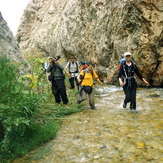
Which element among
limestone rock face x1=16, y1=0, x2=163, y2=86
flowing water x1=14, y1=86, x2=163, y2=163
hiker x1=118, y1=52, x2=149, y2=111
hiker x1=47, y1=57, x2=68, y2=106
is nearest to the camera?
flowing water x1=14, y1=86, x2=163, y2=163

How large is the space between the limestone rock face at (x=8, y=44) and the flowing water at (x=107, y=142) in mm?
3034

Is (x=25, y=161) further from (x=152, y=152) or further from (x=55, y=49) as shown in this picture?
(x=55, y=49)

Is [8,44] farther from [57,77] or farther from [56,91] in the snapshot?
[56,91]

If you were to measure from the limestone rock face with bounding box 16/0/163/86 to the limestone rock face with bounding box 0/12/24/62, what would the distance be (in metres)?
6.89

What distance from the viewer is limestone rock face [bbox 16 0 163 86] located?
936 centimetres

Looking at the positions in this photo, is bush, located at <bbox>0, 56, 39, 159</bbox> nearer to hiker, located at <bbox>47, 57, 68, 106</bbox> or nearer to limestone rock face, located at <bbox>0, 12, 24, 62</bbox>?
limestone rock face, located at <bbox>0, 12, 24, 62</bbox>

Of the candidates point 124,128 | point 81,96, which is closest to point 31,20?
point 81,96

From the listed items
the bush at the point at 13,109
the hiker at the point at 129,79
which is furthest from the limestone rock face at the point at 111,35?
the bush at the point at 13,109

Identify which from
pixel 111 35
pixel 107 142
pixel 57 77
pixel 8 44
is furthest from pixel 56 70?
pixel 111 35

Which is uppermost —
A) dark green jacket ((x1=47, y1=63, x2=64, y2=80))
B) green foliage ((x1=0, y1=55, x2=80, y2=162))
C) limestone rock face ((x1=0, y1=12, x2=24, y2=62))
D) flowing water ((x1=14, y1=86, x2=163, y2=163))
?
limestone rock face ((x1=0, y1=12, x2=24, y2=62))

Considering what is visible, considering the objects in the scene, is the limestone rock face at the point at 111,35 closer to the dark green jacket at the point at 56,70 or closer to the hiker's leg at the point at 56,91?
the dark green jacket at the point at 56,70

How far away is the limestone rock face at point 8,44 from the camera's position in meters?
5.74

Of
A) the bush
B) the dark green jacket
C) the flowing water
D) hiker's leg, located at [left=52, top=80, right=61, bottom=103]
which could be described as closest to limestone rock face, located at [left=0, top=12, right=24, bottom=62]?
the dark green jacket

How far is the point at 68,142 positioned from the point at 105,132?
953 mm
